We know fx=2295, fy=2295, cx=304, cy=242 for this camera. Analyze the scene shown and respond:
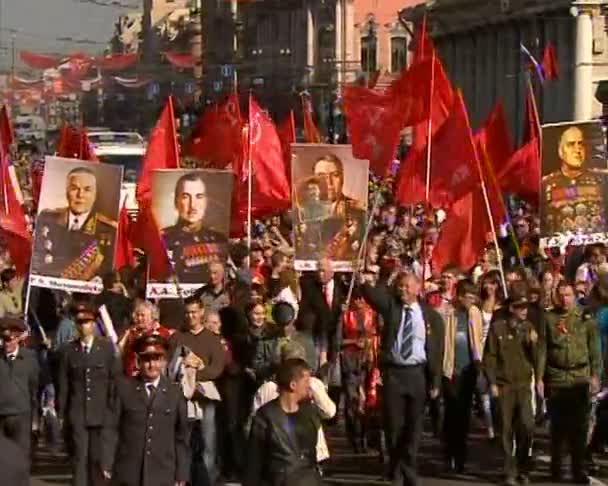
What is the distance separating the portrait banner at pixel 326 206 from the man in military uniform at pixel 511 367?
9.91ft

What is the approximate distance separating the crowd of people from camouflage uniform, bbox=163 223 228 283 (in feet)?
1.09

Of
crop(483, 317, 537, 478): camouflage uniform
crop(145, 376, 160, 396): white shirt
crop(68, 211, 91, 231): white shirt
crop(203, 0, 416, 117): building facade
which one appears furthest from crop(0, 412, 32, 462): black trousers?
crop(203, 0, 416, 117): building facade

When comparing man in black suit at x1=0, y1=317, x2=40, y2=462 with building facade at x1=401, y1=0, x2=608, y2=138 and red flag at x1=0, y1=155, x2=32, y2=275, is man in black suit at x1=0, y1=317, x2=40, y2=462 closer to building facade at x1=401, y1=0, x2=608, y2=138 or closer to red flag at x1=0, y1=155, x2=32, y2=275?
red flag at x1=0, y1=155, x2=32, y2=275

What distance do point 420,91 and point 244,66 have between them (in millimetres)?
89012

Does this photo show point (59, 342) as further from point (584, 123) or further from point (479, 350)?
point (584, 123)

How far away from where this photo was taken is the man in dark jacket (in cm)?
1017

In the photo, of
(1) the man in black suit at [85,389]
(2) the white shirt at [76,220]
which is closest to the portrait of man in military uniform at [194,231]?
(2) the white shirt at [76,220]

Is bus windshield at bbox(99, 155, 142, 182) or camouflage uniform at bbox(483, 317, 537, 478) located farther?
bus windshield at bbox(99, 155, 142, 182)

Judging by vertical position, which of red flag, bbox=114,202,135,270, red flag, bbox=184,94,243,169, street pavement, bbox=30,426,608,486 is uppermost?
red flag, bbox=184,94,243,169

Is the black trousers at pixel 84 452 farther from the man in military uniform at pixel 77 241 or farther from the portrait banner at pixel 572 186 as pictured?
the portrait banner at pixel 572 186

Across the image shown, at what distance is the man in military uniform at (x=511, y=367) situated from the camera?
15.3 m

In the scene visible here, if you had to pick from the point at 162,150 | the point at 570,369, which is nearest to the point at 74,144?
the point at 162,150

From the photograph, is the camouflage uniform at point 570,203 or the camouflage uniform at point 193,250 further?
the camouflage uniform at point 570,203

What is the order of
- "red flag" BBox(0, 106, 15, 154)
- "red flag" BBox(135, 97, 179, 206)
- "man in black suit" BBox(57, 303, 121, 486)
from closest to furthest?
"man in black suit" BBox(57, 303, 121, 486) < "red flag" BBox(135, 97, 179, 206) < "red flag" BBox(0, 106, 15, 154)
